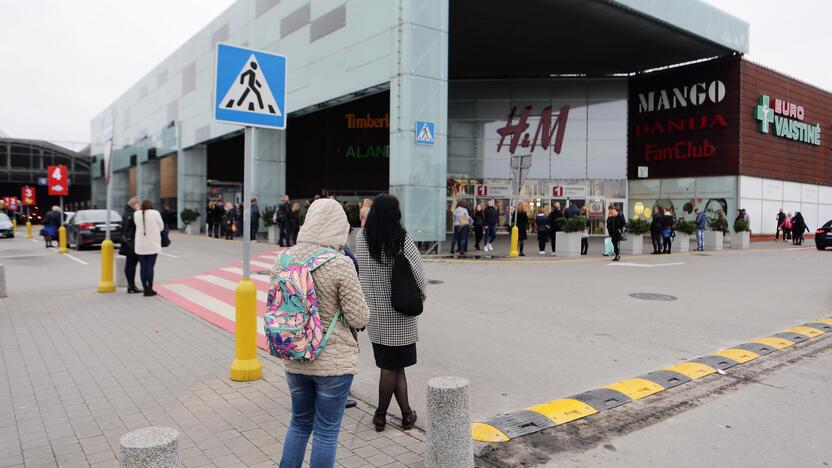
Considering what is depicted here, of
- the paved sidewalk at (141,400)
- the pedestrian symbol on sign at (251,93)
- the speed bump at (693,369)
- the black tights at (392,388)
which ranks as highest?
the pedestrian symbol on sign at (251,93)

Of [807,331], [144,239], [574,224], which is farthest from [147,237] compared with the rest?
[574,224]

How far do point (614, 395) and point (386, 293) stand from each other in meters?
2.40

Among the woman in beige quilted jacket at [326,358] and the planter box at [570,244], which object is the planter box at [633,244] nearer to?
the planter box at [570,244]

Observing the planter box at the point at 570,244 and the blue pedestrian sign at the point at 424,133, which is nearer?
the blue pedestrian sign at the point at 424,133

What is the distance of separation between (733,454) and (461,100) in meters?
30.4

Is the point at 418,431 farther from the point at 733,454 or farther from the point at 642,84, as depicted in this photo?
the point at 642,84

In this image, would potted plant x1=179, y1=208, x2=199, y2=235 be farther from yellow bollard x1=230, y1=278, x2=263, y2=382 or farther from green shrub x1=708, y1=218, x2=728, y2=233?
yellow bollard x1=230, y1=278, x2=263, y2=382

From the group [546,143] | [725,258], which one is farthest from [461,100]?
[725,258]

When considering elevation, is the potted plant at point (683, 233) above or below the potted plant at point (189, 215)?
below

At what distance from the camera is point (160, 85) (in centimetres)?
4197

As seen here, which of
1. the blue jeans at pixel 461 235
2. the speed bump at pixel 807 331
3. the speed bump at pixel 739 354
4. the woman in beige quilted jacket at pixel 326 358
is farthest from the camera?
the blue jeans at pixel 461 235

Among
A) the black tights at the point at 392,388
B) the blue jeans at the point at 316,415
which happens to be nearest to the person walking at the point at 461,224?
the black tights at the point at 392,388

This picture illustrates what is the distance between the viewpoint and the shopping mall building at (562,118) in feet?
82.2

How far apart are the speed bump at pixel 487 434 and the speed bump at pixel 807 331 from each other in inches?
220
